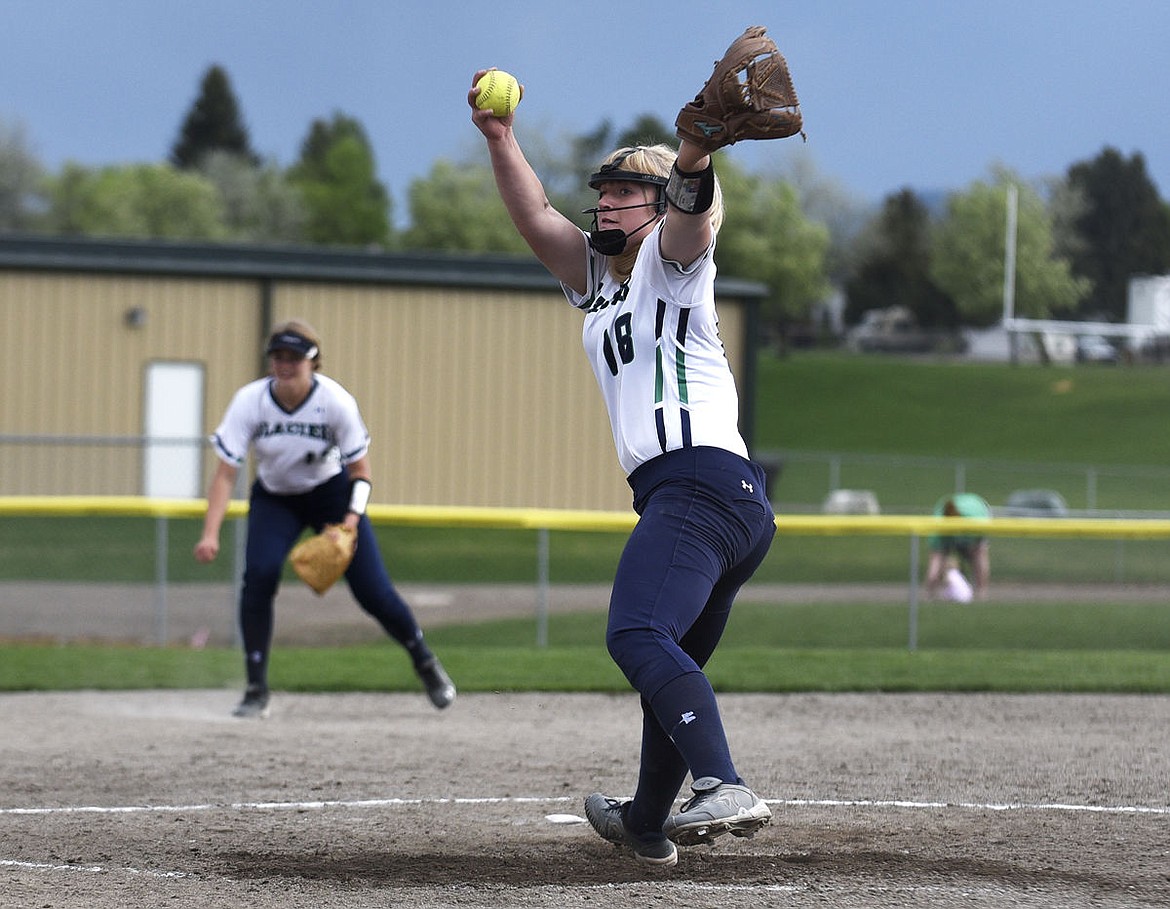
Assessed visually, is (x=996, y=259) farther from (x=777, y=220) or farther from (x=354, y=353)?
(x=354, y=353)

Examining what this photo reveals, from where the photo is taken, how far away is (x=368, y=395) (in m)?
23.8

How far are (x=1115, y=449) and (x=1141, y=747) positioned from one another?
141 feet

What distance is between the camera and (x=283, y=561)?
26.2 ft

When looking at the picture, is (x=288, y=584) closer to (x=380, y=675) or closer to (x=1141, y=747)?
(x=380, y=675)

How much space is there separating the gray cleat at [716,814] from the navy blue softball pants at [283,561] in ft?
14.5

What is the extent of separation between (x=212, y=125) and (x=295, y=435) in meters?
108

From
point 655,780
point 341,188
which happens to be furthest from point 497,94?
point 341,188

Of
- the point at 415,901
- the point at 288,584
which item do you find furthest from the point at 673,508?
the point at 288,584

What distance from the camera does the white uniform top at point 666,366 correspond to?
4.18 m

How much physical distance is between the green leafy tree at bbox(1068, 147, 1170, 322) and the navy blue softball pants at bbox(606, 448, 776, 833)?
3305 inches

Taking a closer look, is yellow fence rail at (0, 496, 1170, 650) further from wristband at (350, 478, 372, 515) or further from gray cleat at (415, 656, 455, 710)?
wristband at (350, 478, 372, 515)

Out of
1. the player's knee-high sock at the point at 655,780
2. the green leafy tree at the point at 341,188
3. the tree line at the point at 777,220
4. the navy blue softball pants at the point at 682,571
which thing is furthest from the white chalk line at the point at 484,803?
the green leafy tree at the point at 341,188

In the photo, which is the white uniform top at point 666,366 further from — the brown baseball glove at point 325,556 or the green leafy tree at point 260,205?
the green leafy tree at point 260,205

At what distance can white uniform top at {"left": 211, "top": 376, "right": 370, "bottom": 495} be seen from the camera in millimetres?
7949
